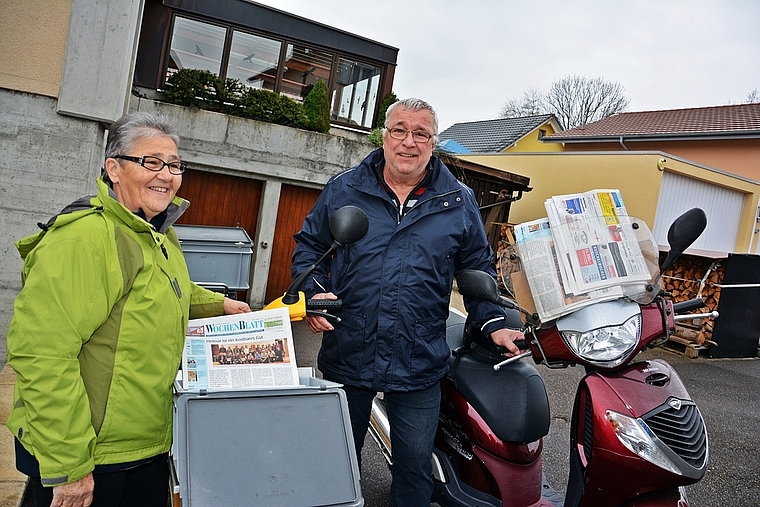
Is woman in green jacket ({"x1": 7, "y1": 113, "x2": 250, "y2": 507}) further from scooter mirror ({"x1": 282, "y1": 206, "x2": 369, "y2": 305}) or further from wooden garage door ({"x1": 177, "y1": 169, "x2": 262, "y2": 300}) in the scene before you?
wooden garage door ({"x1": 177, "y1": 169, "x2": 262, "y2": 300})

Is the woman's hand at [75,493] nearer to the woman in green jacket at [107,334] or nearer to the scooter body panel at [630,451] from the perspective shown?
the woman in green jacket at [107,334]

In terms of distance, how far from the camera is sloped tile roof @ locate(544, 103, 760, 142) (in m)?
16.9

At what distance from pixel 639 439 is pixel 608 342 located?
1.12ft

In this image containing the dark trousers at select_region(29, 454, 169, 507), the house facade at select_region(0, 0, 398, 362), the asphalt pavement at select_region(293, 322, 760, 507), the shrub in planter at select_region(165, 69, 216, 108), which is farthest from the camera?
the shrub in planter at select_region(165, 69, 216, 108)

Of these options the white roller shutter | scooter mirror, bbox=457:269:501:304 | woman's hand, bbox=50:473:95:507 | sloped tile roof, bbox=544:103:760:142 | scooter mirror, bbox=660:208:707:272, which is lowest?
woman's hand, bbox=50:473:95:507

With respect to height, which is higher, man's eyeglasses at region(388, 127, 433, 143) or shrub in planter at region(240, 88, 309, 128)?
shrub in planter at region(240, 88, 309, 128)

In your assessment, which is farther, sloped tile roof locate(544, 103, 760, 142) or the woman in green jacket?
sloped tile roof locate(544, 103, 760, 142)

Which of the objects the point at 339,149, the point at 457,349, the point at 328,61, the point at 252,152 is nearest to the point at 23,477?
the point at 457,349

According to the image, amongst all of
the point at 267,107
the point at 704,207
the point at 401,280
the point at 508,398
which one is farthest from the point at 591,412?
the point at 704,207

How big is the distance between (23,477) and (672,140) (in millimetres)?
19231

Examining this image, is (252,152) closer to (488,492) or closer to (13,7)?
(13,7)

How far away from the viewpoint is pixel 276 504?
4.82 ft

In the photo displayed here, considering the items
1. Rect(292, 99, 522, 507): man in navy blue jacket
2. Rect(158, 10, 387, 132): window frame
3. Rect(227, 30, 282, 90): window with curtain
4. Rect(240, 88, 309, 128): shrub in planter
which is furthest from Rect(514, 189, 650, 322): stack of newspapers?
Rect(227, 30, 282, 90): window with curtain

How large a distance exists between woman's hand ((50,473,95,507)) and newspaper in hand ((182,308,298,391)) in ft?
1.12
